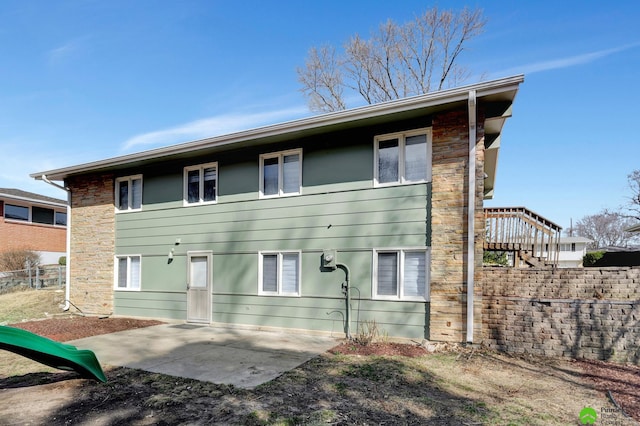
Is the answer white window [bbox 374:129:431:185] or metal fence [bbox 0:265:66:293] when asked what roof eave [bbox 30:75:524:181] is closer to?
white window [bbox 374:129:431:185]

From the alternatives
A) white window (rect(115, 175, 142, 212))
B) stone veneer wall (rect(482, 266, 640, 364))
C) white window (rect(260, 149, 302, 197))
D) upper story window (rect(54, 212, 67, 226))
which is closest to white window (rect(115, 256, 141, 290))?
white window (rect(115, 175, 142, 212))

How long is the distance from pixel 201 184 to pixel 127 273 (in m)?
4.02

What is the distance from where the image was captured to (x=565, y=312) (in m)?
6.35

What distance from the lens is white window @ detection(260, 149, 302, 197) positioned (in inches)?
347

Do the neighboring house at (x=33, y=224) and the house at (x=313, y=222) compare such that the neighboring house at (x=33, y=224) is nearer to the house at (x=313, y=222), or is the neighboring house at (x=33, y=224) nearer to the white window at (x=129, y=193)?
the house at (x=313, y=222)

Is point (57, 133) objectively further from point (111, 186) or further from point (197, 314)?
point (197, 314)

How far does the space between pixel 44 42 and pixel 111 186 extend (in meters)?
4.54

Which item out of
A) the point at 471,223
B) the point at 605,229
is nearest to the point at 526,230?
the point at 471,223

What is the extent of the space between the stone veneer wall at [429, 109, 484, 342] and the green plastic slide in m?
5.76

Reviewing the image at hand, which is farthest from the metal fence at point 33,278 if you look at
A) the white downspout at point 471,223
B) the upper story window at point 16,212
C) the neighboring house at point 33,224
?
the white downspout at point 471,223

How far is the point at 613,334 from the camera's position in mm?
6090

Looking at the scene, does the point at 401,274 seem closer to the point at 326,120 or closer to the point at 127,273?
the point at 326,120

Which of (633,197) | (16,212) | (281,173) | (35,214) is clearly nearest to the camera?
(281,173)

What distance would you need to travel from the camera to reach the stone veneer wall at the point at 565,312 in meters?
6.07
